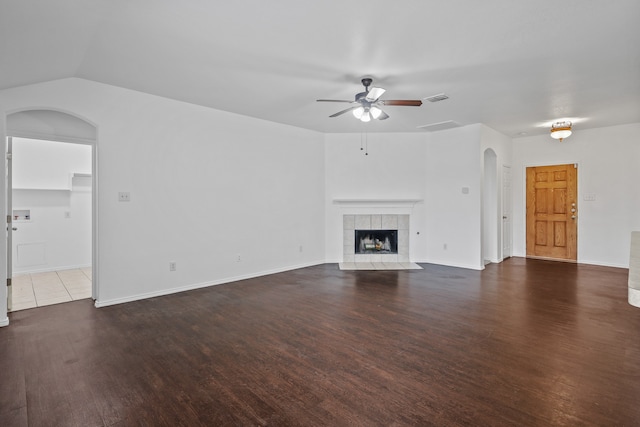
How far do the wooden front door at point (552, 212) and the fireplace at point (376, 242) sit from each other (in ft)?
10.4

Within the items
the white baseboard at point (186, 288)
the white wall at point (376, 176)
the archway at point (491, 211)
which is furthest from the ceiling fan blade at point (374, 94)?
the archway at point (491, 211)

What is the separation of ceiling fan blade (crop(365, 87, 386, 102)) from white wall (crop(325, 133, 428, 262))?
2876 millimetres

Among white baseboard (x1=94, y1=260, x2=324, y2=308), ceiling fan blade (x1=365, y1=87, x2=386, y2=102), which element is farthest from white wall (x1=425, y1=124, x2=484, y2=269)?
ceiling fan blade (x1=365, y1=87, x2=386, y2=102)

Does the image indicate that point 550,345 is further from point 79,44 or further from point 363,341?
point 79,44

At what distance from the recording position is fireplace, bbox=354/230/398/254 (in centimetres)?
674

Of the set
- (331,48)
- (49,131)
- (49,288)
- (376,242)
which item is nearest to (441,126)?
(376,242)

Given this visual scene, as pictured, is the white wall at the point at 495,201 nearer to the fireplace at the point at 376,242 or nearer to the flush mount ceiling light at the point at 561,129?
the flush mount ceiling light at the point at 561,129

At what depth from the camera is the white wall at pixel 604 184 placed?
5.96 meters

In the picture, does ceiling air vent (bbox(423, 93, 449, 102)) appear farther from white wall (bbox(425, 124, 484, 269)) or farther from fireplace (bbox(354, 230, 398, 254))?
fireplace (bbox(354, 230, 398, 254))

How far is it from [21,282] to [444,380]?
6.08 m

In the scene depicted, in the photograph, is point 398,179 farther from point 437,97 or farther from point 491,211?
point 437,97

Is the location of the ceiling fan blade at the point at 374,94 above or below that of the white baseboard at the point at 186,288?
above

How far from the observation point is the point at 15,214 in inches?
217

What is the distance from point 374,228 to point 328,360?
170 inches
